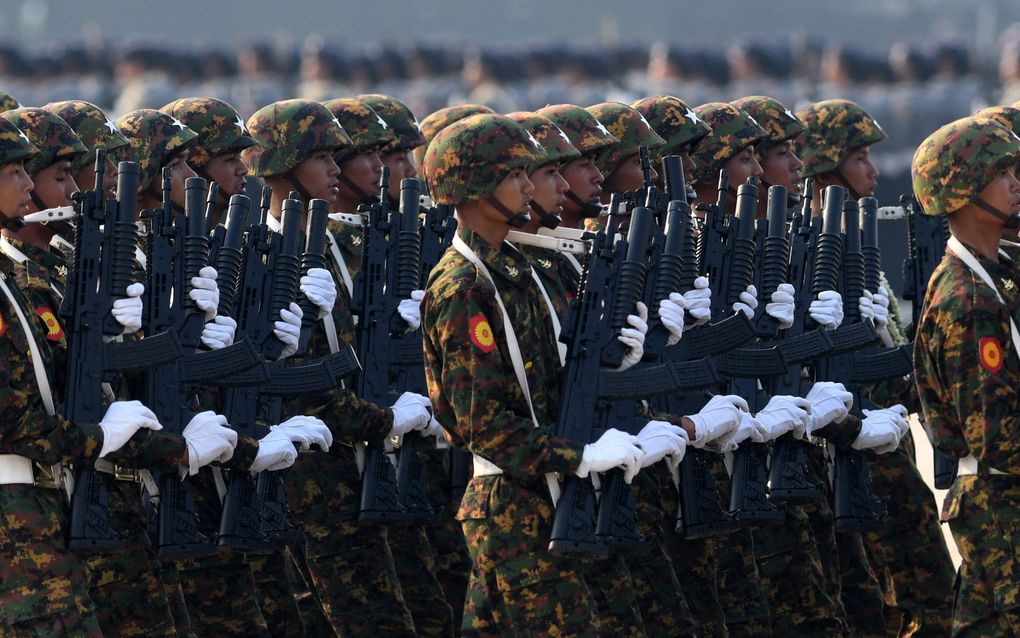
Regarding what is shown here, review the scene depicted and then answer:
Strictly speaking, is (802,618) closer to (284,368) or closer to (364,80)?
(284,368)

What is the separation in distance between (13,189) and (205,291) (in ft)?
3.15

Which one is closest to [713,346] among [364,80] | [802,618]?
[802,618]

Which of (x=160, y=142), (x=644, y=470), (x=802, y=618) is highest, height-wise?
(x=160, y=142)

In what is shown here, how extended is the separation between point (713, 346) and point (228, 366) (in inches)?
68.0

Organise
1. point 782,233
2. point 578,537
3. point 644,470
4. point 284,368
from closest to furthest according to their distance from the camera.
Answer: point 578,537, point 644,470, point 284,368, point 782,233

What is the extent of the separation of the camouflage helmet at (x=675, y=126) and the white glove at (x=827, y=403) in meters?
1.32

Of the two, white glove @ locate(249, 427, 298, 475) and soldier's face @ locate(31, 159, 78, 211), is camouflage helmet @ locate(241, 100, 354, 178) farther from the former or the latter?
white glove @ locate(249, 427, 298, 475)

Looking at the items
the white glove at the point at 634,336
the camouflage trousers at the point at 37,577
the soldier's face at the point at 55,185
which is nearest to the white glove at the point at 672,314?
the white glove at the point at 634,336

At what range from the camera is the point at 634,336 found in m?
7.09

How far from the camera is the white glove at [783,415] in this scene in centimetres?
852

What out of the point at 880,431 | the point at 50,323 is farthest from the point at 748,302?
the point at 50,323

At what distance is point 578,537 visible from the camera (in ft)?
22.6

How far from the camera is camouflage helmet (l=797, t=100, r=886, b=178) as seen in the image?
1066cm

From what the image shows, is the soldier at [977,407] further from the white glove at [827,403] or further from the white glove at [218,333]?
the white glove at [218,333]
